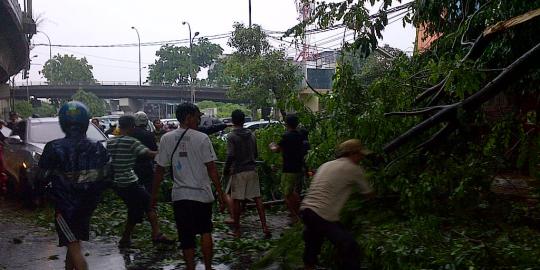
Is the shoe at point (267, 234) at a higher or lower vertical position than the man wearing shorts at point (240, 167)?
lower

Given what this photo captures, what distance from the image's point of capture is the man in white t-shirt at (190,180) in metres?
5.45

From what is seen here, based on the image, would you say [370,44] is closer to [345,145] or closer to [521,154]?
[521,154]

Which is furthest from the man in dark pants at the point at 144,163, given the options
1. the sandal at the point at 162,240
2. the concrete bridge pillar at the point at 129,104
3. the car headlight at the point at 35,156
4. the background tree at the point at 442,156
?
the concrete bridge pillar at the point at 129,104

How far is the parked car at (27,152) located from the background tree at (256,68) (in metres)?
21.7

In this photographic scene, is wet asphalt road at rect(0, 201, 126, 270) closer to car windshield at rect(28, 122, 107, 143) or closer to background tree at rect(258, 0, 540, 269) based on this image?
background tree at rect(258, 0, 540, 269)

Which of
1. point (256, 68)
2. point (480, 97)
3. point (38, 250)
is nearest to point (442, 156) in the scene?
point (480, 97)

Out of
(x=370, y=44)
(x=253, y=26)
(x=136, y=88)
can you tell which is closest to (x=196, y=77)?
(x=136, y=88)

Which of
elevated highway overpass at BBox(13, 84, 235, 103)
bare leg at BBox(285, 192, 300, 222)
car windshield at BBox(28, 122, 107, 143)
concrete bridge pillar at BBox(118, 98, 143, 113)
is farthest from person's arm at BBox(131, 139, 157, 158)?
concrete bridge pillar at BBox(118, 98, 143, 113)

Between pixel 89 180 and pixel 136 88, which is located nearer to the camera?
pixel 89 180

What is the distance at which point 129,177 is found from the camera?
703 centimetres

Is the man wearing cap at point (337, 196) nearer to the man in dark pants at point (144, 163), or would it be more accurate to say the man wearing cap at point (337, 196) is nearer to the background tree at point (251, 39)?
the man in dark pants at point (144, 163)

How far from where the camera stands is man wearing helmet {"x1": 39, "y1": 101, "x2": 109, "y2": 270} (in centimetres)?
488

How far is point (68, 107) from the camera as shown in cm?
503

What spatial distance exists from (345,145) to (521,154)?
2.70 metres
